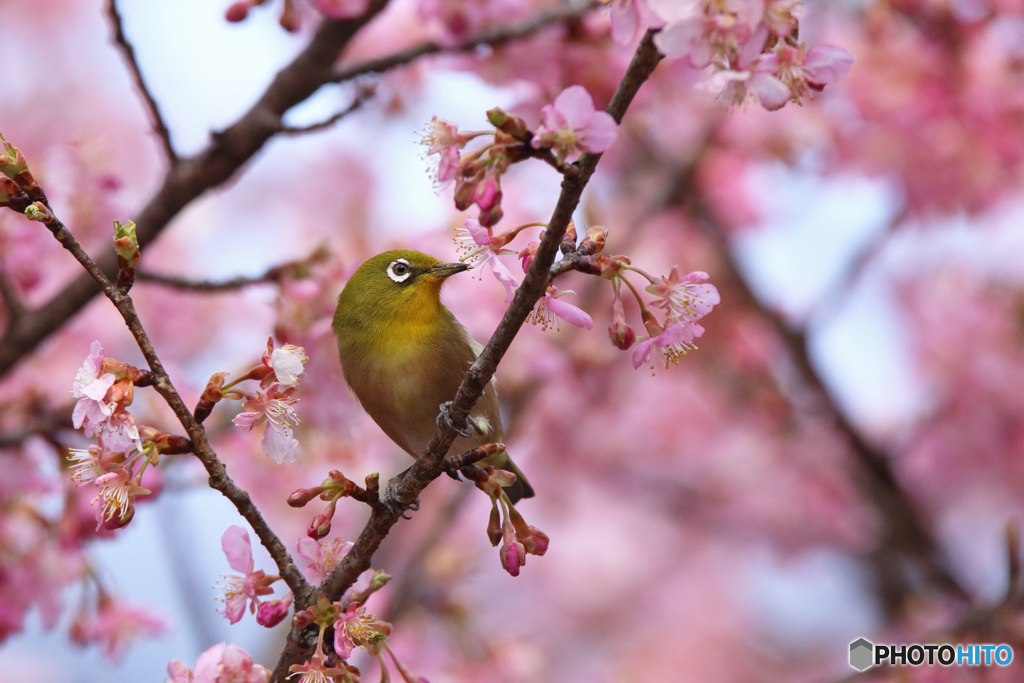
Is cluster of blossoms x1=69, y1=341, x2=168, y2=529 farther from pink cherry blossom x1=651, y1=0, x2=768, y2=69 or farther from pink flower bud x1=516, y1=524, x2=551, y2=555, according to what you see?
pink cherry blossom x1=651, y1=0, x2=768, y2=69

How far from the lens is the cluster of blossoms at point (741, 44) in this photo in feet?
4.21

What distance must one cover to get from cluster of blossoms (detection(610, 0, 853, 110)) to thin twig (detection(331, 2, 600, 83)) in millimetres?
1332

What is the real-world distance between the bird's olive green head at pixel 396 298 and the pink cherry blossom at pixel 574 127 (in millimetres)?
1123

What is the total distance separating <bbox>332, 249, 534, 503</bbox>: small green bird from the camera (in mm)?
2406

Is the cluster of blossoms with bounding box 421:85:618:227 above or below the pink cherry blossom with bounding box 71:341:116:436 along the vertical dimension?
above

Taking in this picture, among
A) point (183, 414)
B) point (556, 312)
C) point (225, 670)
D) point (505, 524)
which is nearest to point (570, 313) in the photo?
point (556, 312)

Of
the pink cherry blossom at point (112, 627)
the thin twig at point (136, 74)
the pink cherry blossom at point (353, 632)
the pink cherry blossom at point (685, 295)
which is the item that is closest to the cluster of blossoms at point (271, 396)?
the pink cherry blossom at point (353, 632)

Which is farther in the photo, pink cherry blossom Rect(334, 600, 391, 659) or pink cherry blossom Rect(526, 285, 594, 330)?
pink cherry blossom Rect(334, 600, 391, 659)


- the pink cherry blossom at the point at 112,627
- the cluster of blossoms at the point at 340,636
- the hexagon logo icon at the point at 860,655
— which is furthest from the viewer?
the hexagon logo icon at the point at 860,655

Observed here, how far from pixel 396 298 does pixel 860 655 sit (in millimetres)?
2593

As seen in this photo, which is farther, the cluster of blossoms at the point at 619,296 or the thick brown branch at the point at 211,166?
the thick brown branch at the point at 211,166

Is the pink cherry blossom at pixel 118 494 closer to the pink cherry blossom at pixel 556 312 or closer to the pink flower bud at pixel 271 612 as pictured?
the pink flower bud at pixel 271 612

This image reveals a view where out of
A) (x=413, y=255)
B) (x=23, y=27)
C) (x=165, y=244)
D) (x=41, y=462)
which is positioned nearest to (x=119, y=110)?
(x=23, y=27)

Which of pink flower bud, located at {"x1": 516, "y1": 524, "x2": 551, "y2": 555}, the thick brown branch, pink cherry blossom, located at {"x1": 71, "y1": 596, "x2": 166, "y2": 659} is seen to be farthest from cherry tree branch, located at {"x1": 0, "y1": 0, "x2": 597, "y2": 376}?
pink flower bud, located at {"x1": 516, "y1": 524, "x2": 551, "y2": 555}
